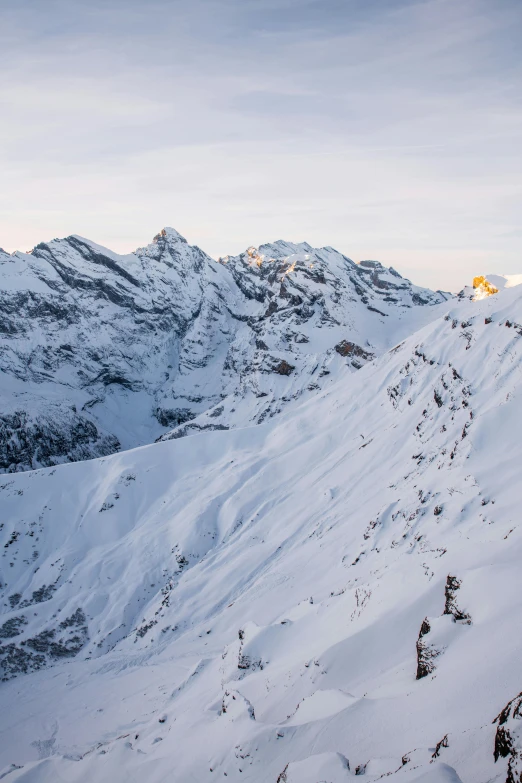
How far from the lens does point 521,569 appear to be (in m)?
14.2

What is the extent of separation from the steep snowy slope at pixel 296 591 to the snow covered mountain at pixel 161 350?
1923 inches

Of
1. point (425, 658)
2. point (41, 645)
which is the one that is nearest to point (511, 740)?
point (425, 658)

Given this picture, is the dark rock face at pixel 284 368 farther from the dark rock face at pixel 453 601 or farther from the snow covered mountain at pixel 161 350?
the dark rock face at pixel 453 601

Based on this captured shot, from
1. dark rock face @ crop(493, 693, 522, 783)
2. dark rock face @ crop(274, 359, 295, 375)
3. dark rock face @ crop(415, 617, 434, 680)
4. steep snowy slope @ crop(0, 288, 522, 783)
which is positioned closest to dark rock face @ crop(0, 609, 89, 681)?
steep snowy slope @ crop(0, 288, 522, 783)

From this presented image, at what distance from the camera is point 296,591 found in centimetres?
3419

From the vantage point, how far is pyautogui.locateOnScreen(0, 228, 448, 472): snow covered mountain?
404ft

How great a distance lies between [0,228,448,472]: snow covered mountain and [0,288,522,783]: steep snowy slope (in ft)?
160

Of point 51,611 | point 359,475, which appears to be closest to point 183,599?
point 51,611

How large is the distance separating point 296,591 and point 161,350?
16546cm

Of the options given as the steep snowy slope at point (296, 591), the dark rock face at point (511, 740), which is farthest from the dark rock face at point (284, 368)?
the dark rock face at point (511, 740)

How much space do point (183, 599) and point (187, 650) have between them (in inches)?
337

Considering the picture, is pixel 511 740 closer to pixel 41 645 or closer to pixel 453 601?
pixel 453 601

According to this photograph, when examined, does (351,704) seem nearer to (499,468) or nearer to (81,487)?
(499,468)

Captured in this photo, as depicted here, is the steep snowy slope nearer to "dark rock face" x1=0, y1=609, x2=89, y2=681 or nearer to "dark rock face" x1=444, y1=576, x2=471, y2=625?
"dark rock face" x1=444, y1=576, x2=471, y2=625
